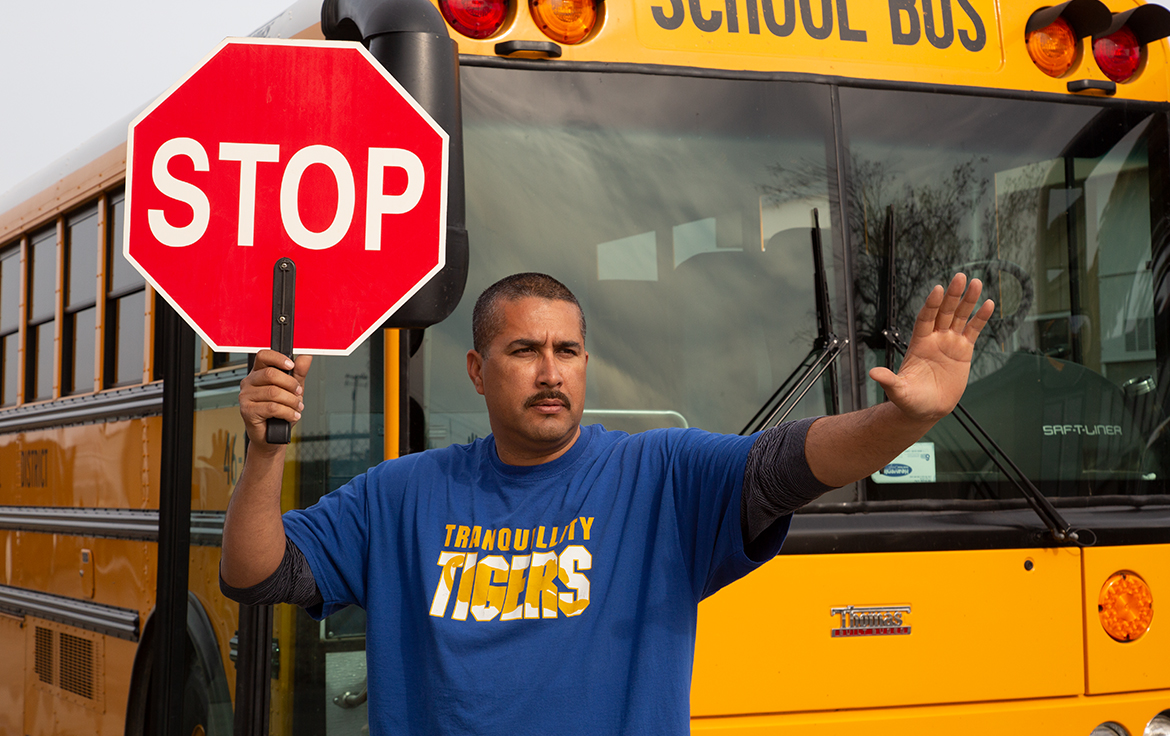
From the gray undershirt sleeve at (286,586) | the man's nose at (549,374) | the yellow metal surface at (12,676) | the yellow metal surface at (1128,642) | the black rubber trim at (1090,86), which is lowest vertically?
the yellow metal surface at (12,676)

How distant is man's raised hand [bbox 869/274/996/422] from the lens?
1564 millimetres

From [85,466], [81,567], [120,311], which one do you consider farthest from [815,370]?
[81,567]

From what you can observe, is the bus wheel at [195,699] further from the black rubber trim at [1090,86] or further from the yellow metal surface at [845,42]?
the black rubber trim at [1090,86]

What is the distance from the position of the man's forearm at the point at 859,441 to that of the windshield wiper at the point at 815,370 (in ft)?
3.50

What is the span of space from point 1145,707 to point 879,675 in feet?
2.40

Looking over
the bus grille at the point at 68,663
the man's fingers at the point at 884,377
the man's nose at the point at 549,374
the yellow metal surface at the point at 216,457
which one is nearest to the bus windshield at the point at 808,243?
the man's nose at the point at 549,374

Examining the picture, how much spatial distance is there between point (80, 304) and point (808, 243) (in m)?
2.94

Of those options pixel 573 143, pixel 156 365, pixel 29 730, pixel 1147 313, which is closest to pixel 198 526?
pixel 156 365

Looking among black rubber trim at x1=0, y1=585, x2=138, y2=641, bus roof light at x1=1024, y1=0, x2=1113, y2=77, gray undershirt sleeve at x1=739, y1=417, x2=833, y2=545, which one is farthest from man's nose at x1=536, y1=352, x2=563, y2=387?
black rubber trim at x1=0, y1=585, x2=138, y2=641

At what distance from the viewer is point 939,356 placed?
1.61 metres

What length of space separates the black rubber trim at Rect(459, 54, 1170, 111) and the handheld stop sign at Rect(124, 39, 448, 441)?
765mm

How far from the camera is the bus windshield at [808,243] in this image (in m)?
2.79

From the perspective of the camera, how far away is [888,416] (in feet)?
5.26

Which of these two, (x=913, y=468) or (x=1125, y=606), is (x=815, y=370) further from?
(x=1125, y=606)
